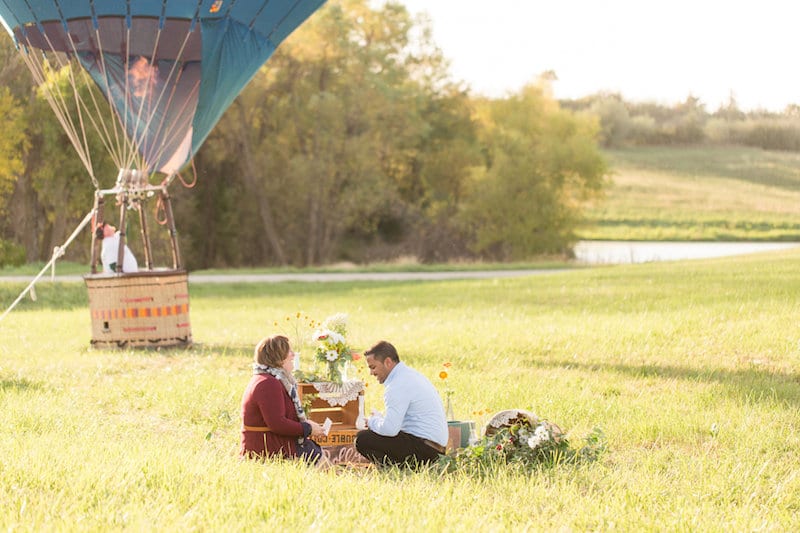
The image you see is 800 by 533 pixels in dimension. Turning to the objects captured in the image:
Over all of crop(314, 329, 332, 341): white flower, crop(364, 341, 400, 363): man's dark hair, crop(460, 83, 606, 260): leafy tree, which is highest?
crop(460, 83, 606, 260): leafy tree

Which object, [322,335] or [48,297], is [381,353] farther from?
[48,297]

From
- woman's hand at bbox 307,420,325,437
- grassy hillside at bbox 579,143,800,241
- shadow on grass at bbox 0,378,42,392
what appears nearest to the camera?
woman's hand at bbox 307,420,325,437

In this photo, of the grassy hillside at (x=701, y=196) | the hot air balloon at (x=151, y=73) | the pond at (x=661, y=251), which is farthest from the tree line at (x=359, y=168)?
the hot air balloon at (x=151, y=73)

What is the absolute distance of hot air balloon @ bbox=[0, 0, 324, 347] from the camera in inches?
639

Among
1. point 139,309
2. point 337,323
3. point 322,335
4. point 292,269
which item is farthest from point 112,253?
point 292,269

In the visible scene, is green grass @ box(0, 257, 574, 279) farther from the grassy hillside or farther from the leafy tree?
the grassy hillside

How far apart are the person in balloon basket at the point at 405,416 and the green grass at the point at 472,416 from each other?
15.6 inches

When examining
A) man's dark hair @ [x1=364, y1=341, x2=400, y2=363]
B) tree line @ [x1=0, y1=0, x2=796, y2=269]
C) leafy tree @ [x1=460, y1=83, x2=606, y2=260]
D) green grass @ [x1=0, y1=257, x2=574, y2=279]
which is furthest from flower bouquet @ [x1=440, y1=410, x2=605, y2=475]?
leafy tree @ [x1=460, y1=83, x2=606, y2=260]

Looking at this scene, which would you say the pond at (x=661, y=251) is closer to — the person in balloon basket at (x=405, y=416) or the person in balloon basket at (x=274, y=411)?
the person in balloon basket at (x=405, y=416)

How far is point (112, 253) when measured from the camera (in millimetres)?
16719

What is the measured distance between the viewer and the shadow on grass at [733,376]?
1116 centimetres

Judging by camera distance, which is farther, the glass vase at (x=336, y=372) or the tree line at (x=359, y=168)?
the tree line at (x=359, y=168)

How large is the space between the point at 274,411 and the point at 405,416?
3.20ft

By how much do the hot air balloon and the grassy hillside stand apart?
173 feet
